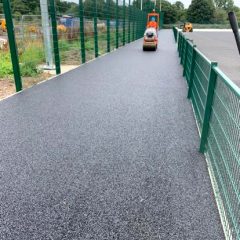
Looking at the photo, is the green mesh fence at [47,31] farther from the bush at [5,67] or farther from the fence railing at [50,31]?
the bush at [5,67]

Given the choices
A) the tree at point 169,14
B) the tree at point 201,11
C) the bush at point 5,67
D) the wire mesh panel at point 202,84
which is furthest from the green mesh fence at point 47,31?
the tree at point 201,11

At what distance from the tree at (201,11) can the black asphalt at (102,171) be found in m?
95.6

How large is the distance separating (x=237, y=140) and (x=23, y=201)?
2.23m

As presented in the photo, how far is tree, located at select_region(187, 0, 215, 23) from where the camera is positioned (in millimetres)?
90562

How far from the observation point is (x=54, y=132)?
4516 millimetres

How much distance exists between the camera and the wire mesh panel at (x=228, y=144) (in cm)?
236

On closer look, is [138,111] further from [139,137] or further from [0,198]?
[0,198]

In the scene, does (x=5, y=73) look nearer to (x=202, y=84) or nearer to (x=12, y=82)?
(x=12, y=82)

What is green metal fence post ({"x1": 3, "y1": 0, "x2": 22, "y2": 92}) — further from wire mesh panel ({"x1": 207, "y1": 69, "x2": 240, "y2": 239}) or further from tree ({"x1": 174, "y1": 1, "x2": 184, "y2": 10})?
tree ({"x1": 174, "y1": 1, "x2": 184, "y2": 10})

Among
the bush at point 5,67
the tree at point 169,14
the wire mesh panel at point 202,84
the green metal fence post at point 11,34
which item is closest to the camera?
the wire mesh panel at point 202,84

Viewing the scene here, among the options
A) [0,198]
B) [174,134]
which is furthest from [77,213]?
[174,134]

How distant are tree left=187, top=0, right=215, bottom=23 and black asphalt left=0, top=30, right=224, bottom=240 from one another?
95567mm

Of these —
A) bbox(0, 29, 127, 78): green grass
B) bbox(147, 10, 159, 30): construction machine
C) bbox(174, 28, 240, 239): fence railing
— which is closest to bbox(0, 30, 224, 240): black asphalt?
bbox(174, 28, 240, 239): fence railing

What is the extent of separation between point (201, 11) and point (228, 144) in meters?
99.2
